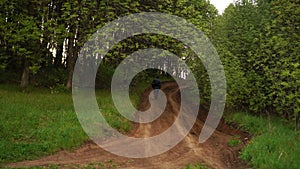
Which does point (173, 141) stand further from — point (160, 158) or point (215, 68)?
point (215, 68)

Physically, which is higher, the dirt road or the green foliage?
the green foliage

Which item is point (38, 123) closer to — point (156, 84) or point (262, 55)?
point (156, 84)

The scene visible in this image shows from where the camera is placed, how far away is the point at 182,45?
936 inches

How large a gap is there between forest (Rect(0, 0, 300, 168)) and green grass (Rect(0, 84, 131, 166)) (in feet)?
9.09

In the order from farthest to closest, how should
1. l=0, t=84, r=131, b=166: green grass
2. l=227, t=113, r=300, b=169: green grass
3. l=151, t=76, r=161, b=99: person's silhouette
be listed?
l=151, t=76, r=161, b=99: person's silhouette
l=0, t=84, r=131, b=166: green grass
l=227, t=113, r=300, b=169: green grass

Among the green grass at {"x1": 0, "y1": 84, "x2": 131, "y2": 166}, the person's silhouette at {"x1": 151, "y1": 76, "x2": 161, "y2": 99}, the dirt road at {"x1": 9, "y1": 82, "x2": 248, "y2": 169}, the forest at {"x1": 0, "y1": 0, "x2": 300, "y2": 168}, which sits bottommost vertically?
the dirt road at {"x1": 9, "y1": 82, "x2": 248, "y2": 169}

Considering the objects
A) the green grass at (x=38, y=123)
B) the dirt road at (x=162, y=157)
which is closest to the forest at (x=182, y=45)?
the green grass at (x=38, y=123)

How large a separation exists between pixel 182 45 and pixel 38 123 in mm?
12821

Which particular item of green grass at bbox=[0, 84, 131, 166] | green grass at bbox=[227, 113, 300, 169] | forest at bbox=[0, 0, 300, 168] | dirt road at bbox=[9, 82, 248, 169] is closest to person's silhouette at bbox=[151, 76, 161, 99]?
forest at bbox=[0, 0, 300, 168]

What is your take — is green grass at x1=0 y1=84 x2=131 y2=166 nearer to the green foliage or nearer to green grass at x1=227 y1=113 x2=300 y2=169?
green grass at x1=227 y1=113 x2=300 y2=169

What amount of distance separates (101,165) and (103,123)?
642 cm

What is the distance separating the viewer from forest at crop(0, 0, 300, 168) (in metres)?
19.4

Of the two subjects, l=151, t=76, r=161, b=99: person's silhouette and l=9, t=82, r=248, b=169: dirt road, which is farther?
l=151, t=76, r=161, b=99: person's silhouette

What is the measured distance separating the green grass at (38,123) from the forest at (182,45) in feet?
9.09
